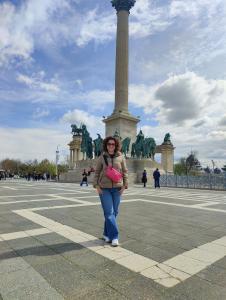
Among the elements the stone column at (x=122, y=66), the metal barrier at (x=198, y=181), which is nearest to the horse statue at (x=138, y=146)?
the stone column at (x=122, y=66)

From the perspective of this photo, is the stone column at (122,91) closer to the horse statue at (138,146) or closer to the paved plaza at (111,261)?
the horse statue at (138,146)

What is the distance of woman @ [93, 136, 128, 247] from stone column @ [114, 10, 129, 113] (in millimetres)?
37522

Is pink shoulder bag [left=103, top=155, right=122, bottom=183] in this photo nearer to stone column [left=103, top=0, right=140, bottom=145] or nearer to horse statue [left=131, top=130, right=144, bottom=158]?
horse statue [left=131, top=130, right=144, bottom=158]

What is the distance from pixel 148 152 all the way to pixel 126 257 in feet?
122

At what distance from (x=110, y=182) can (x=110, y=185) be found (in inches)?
2.0

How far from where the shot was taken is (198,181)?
2978 centimetres

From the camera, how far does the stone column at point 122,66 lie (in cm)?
4294

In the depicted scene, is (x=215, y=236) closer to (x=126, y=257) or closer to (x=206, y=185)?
(x=126, y=257)

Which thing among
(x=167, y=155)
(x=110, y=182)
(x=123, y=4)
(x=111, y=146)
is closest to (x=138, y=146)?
(x=123, y=4)

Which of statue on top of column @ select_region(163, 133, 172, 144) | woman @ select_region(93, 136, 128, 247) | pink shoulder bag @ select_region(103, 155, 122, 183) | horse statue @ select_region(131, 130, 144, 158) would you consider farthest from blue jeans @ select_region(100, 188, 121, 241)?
statue on top of column @ select_region(163, 133, 172, 144)

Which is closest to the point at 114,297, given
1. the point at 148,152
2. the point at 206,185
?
the point at 206,185

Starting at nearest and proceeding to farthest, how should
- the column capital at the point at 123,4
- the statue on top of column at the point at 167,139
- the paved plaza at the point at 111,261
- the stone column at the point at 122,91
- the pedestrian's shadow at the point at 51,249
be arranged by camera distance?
1. the paved plaza at the point at 111,261
2. the pedestrian's shadow at the point at 51,249
3. the stone column at the point at 122,91
4. the column capital at the point at 123,4
5. the statue on top of column at the point at 167,139

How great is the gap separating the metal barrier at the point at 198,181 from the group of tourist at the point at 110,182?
24.0 metres

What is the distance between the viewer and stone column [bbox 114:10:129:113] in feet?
141
